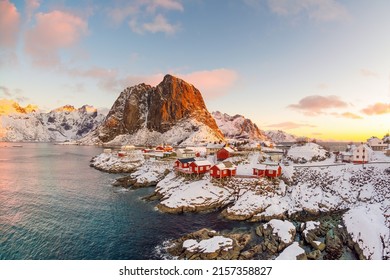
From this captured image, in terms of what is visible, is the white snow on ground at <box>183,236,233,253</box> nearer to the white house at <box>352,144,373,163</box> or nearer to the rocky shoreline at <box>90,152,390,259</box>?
the rocky shoreline at <box>90,152,390,259</box>

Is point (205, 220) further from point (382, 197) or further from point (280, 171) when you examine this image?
point (382, 197)

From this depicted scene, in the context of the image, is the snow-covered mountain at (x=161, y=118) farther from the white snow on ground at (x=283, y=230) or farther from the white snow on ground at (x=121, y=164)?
the white snow on ground at (x=283, y=230)

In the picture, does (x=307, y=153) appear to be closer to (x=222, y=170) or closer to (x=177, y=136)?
(x=222, y=170)

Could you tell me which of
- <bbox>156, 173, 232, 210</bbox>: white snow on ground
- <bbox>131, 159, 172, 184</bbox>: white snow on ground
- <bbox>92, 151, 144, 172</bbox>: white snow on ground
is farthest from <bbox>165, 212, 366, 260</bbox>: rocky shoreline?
<bbox>92, 151, 144, 172</bbox>: white snow on ground

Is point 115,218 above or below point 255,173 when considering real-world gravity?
below

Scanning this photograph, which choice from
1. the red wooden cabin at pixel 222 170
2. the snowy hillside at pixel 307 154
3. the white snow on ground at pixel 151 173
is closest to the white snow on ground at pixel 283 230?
the red wooden cabin at pixel 222 170

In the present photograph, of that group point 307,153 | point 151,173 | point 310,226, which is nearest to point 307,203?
point 310,226

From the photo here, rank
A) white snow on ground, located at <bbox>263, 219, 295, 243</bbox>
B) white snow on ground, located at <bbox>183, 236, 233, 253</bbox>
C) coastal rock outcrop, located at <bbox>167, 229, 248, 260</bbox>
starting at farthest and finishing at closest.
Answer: white snow on ground, located at <bbox>263, 219, 295, 243</bbox>
white snow on ground, located at <bbox>183, 236, 233, 253</bbox>
coastal rock outcrop, located at <bbox>167, 229, 248, 260</bbox>
